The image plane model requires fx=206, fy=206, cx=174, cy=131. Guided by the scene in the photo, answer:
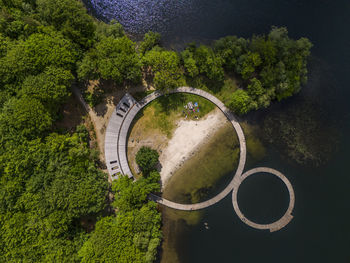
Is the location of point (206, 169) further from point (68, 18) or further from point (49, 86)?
point (68, 18)

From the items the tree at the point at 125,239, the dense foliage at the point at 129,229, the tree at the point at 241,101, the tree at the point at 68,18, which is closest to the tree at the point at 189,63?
the tree at the point at 241,101

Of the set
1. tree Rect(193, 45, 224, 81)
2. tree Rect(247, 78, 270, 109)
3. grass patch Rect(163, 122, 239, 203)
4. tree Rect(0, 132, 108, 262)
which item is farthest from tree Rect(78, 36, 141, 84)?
tree Rect(247, 78, 270, 109)

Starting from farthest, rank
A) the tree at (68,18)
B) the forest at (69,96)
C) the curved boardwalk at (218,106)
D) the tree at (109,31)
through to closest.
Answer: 1. the curved boardwalk at (218,106)
2. the tree at (109,31)
3. the tree at (68,18)
4. the forest at (69,96)

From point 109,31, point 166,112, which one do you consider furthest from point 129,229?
point 109,31

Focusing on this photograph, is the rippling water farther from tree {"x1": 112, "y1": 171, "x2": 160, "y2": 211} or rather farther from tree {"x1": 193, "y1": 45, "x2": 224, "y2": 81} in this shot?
tree {"x1": 112, "y1": 171, "x2": 160, "y2": 211}

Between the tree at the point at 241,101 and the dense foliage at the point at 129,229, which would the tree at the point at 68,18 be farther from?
the tree at the point at 241,101

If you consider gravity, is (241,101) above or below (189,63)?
below
